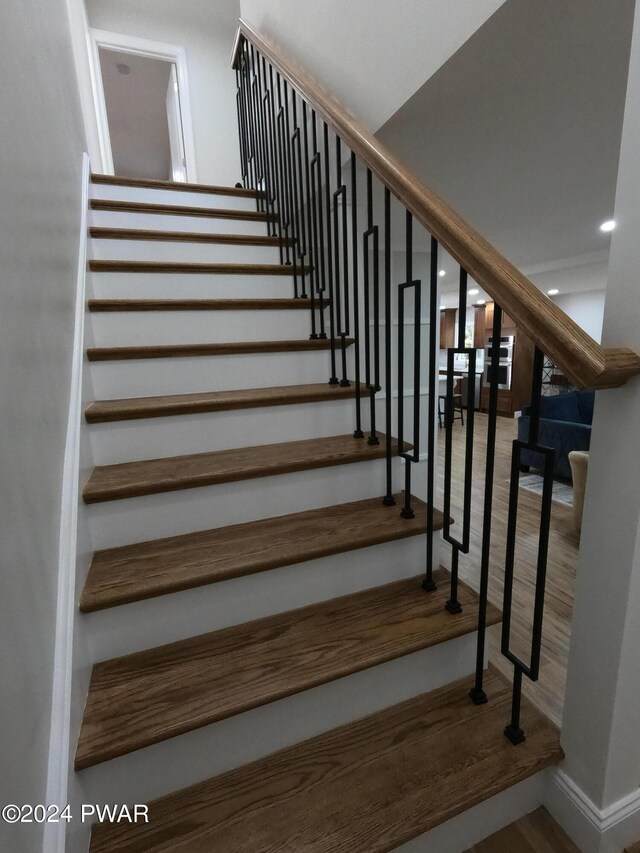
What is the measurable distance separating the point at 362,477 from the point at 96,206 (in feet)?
5.97

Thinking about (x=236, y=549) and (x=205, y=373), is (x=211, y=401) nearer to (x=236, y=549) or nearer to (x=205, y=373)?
(x=205, y=373)

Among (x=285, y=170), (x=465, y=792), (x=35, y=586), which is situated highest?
(x=285, y=170)

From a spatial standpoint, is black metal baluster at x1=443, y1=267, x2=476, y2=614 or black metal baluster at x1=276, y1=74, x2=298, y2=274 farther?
black metal baluster at x1=276, y1=74, x2=298, y2=274

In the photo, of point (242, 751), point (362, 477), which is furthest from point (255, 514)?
point (242, 751)

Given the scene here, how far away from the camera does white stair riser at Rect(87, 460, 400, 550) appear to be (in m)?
1.18

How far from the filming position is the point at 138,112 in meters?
5.37

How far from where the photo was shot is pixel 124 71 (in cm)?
447

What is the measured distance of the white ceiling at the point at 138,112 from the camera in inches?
172

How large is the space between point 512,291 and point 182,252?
169 cm

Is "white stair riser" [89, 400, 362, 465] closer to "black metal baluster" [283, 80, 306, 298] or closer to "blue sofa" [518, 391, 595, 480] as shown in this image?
"black metal baluster" [283, 80, 306, 298]

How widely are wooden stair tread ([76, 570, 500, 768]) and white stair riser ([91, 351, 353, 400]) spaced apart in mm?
849

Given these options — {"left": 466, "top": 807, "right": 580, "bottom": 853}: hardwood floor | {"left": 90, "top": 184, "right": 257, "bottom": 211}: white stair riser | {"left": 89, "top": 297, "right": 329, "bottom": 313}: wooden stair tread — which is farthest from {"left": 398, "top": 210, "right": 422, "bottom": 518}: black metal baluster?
{"left": 90, "top": 184, "right": 257, "bottom": 211}: white stair riser

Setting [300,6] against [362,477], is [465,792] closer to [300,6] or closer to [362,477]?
[362,477]

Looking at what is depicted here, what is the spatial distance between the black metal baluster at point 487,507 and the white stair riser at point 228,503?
468 millimetres
